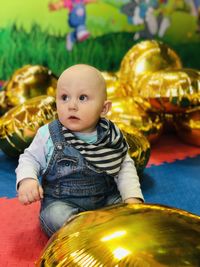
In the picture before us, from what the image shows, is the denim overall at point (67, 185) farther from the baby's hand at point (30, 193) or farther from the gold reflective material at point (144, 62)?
the gold reflective material at point (144, 62)

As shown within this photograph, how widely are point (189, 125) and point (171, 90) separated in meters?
0.21

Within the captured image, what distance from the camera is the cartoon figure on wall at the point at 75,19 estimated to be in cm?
207

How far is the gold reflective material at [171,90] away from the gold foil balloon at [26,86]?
1.30 ft

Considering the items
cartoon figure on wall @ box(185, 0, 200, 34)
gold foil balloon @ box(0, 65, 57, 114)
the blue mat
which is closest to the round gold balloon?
the blue mat

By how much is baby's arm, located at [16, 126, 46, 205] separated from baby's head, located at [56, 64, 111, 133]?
81mm

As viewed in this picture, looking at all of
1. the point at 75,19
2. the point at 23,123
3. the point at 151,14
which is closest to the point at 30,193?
the point at 23,123

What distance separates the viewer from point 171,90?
149 cm

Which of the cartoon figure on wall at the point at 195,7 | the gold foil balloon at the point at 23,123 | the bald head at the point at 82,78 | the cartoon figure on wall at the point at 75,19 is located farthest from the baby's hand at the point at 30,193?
the cartoon figure on wall at the point at 195,7

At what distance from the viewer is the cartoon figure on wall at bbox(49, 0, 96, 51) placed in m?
2.07

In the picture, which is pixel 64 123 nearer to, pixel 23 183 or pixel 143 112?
pixel 23 183

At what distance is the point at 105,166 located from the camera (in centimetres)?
94

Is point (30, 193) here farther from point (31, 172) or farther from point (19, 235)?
point (19, 235)

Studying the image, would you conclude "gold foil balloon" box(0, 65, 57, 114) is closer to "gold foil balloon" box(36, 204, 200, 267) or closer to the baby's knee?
the baby's knee

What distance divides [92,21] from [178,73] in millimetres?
772
